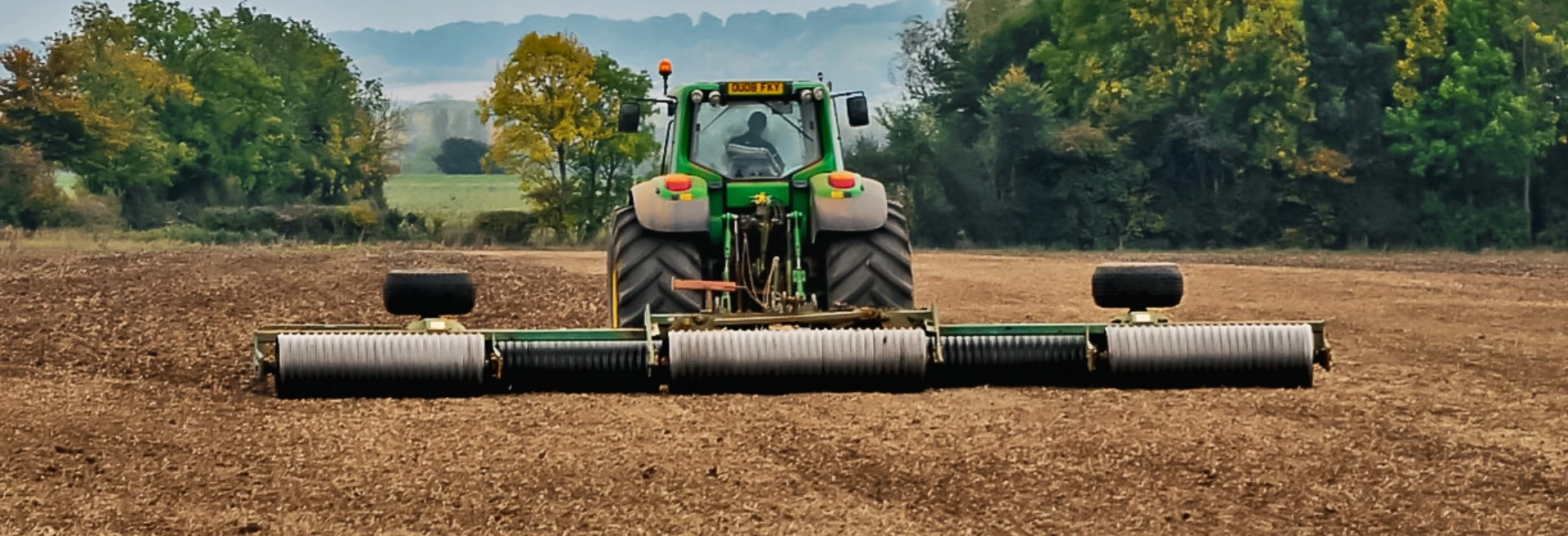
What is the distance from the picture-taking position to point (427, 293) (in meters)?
10.1

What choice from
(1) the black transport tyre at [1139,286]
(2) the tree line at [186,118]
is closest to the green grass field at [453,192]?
(2) the tree line at [186,118]

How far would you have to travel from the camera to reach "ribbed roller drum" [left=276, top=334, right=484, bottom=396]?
356 inches

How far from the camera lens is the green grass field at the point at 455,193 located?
270 feet

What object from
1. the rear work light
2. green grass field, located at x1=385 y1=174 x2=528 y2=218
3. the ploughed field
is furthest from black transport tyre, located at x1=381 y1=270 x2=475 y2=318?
green grass field, located at x1=385 y1=174 x2=528 y2=218

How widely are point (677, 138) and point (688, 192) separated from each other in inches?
38.3

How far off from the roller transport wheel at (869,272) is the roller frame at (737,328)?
1135 millimetres

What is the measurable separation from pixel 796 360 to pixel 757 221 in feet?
8.23

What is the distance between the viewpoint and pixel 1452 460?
32.4ft

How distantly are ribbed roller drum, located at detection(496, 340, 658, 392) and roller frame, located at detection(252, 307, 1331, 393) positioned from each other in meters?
0.05

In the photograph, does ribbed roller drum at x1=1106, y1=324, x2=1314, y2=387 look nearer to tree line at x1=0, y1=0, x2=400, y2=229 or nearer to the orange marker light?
the orange marker light

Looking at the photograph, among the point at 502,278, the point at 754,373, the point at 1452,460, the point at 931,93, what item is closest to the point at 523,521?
the point at 754,373

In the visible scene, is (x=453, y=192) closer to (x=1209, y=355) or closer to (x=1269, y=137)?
(x=1269, y=137)

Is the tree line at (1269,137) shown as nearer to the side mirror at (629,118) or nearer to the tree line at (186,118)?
the tree line at (186,118)

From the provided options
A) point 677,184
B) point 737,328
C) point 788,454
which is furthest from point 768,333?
point 677,184
